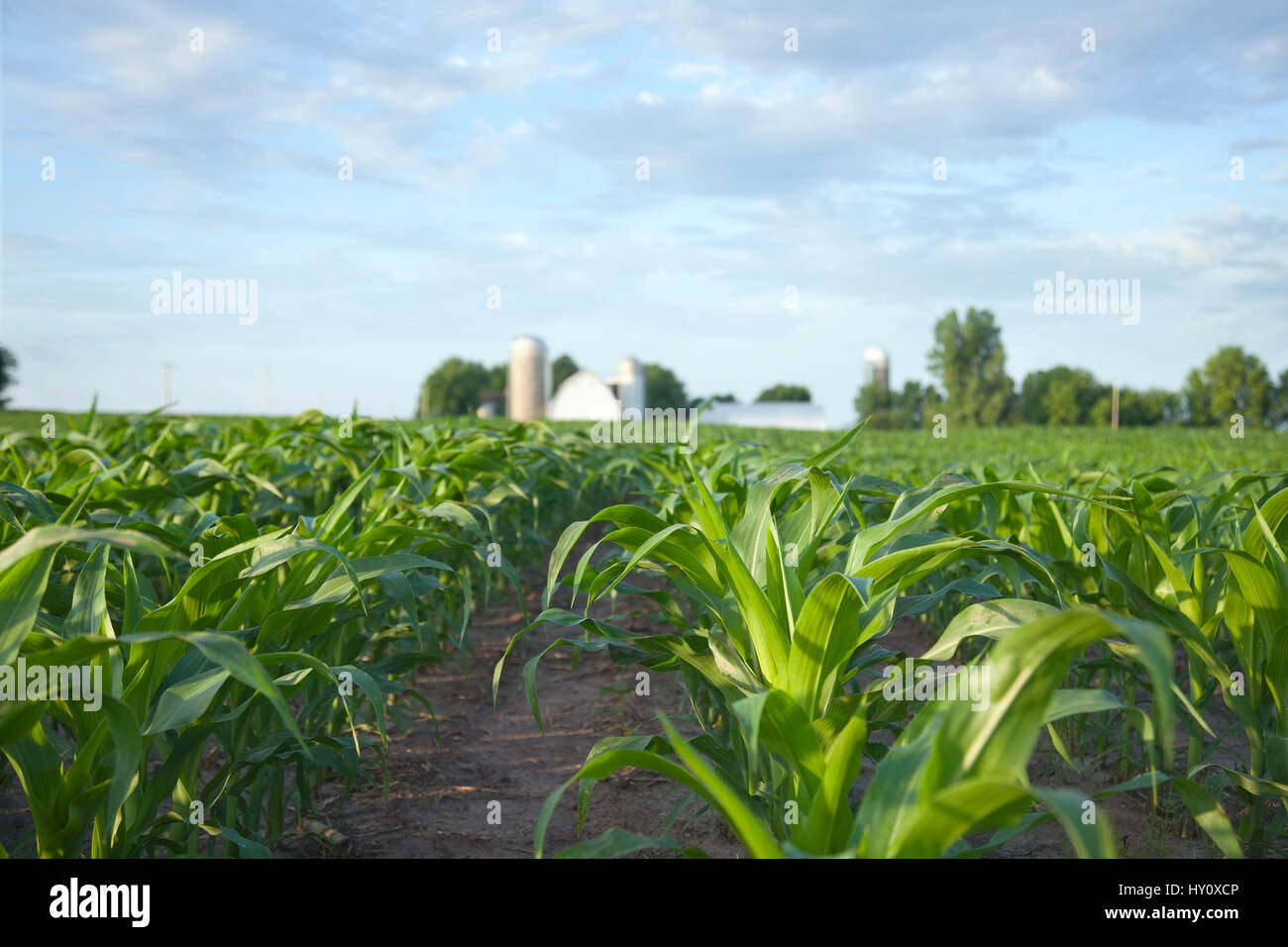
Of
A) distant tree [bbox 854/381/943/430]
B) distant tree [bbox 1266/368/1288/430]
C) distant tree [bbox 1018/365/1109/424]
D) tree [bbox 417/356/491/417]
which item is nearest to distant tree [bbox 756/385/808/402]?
distant tree [bbox 854/381/943/430]

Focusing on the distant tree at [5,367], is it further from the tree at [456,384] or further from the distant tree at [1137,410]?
the distant tree at [1137,410]

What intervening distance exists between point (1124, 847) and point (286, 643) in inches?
84.0

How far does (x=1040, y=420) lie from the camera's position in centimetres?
6147

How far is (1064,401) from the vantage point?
58.6 metres

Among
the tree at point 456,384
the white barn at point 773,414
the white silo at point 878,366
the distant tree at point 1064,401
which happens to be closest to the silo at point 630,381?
the white barn at point 773,414

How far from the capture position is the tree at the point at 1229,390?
53.8 metres

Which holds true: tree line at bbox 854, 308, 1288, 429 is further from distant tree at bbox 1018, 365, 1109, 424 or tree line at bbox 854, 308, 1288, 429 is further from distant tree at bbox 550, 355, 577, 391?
distant tree at bbox 550, 355, 577, 391

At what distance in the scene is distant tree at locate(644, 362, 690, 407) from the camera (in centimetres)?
6044

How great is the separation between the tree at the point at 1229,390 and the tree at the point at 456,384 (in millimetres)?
50102

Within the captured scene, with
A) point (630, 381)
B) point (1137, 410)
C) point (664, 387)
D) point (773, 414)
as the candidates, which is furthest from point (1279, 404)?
Answer: point (630, 381)

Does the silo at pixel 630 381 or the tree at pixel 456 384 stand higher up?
the tree at pixel 456 384

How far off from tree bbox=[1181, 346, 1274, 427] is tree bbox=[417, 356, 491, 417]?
5010 centimetres

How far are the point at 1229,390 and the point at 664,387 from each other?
38.2 m

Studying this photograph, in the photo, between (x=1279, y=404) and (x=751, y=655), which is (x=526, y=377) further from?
(x=1279, y=404)
